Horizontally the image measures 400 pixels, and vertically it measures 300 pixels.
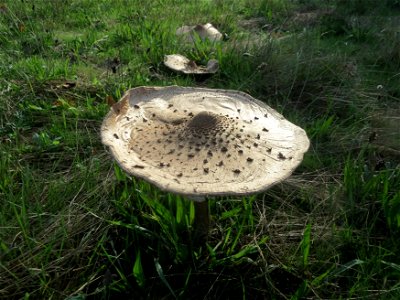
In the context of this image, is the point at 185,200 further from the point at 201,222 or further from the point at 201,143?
the point at 201,143

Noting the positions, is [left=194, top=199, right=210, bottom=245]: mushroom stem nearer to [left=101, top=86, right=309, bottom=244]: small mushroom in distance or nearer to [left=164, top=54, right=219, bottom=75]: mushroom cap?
[left=101, top=86, right=309, bottom=244]: small mushroom in distance

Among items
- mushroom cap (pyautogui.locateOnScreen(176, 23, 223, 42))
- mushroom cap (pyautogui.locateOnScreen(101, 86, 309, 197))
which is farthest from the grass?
mushroom cap (pyautogui.locateOnScreen(101, 86, 309, 197))

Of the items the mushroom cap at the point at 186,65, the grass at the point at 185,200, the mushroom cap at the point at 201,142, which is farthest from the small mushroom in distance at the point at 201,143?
the mushroom cap at the point at 186,65

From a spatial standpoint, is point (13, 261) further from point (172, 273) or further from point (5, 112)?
point (5, 112)

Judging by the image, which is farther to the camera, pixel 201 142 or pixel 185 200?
pixel 185 200

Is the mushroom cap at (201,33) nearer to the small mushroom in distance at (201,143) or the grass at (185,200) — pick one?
the grass at (185,200)

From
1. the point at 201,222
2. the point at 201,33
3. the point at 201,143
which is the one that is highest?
the point at 201,143

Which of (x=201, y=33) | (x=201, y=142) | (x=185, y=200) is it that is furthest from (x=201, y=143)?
(x=201, y=33)

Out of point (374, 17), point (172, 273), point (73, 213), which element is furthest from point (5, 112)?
point (374, 17)
